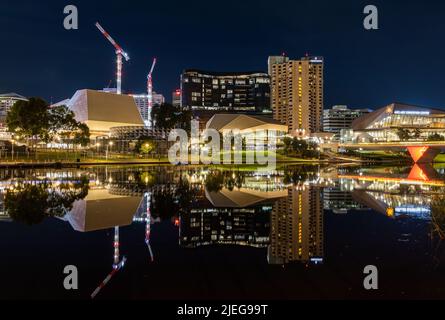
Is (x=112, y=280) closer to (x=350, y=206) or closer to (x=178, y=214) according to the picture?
(x=178, y=214)

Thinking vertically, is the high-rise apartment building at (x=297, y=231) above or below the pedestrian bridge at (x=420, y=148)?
below

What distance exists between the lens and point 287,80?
168250mm

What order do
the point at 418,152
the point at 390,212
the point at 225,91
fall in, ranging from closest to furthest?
the point at 390,212
the point at 418,152
the point at 225,91

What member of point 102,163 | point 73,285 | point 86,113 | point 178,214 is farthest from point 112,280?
point 86,113

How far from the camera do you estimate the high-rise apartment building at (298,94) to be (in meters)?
162

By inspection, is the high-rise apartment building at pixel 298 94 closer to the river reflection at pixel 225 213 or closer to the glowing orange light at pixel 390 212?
the river reflection at pixel 225 213

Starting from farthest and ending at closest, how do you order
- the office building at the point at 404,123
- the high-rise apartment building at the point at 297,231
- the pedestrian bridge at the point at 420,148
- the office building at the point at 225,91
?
1. the office building at the point at 225,91
2. the office building at the point at 404,123
3. the pedestrian bridge at the point at 420,148
4. the high-rise apartment building at the point at 297,231

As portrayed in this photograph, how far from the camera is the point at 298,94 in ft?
538

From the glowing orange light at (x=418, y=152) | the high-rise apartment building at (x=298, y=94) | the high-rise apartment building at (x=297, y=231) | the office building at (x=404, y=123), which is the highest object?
the high-rise apartment building at (x=298, y=94)

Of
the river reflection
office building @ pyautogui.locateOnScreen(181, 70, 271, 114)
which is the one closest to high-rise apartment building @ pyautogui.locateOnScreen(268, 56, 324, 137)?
office building @ pyautogui.locateOnScreen(181, 70, 271, 114)

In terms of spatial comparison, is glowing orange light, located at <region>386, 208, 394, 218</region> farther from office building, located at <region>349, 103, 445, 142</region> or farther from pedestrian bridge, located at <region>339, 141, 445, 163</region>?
office building, located at <region>349, 103, 445, 142</region>

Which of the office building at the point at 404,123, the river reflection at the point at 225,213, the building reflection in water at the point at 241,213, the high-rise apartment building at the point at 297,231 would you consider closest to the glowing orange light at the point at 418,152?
the office building at the point at 404,123

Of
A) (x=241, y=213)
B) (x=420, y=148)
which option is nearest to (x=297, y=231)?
(x=241, y=213)

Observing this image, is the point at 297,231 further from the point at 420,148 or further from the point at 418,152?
the point at 418,152
